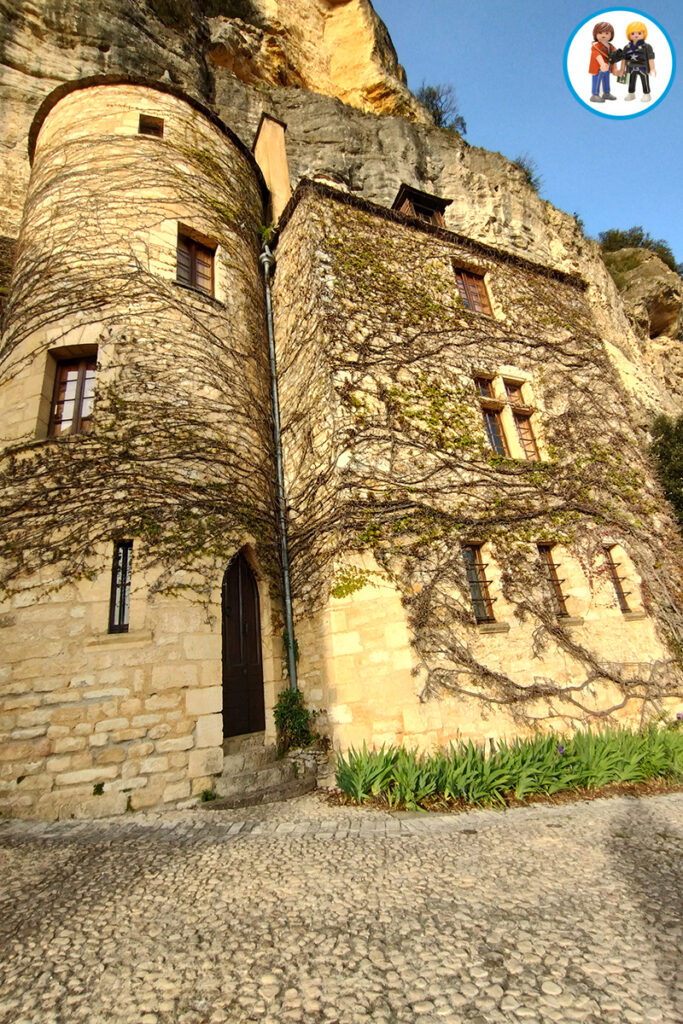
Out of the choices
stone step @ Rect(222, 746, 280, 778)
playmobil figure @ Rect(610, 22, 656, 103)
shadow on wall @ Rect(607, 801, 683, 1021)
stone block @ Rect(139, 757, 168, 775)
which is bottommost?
shadow on wall @ Rect(607, 801, 683, 1021)

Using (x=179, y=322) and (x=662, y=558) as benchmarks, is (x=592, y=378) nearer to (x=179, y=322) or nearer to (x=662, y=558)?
(x=662, y=558)

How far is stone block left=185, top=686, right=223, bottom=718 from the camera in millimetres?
5133

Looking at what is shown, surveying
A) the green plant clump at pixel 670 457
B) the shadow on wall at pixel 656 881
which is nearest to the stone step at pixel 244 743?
the shadow on wall at pixel 656 881

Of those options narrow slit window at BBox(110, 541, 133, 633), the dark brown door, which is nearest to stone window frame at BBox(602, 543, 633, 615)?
the dark brown door

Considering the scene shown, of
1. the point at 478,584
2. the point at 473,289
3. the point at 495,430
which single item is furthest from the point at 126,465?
the point at 473,289

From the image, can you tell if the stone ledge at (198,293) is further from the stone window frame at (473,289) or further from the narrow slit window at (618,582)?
the narrow slit window at (618,582)

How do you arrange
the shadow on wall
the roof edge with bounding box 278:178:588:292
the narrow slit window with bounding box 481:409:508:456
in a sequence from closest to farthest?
the shadow on wall < the narrow slit window with bounding box 481:409:508:456 < the roof edge with bounding box 278:178:588:292

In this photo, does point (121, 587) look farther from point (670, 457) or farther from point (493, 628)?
point (670, 457)

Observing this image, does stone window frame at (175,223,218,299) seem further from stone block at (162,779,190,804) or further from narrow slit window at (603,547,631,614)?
narrow slit window at (603,547,631,614)

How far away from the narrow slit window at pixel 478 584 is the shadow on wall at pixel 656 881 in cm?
254

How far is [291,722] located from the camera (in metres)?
5.92

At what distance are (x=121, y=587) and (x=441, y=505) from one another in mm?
4345

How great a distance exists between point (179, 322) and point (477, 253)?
22.6 ft

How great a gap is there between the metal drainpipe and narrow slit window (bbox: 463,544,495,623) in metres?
2.60
